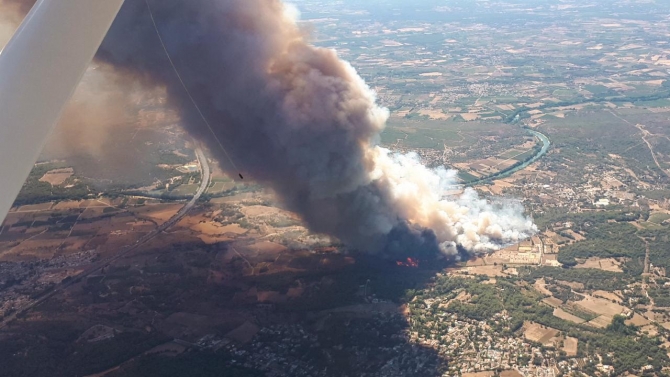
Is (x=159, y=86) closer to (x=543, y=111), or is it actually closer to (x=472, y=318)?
(x=472, y=318)

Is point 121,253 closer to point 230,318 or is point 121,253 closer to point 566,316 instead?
point 230,318

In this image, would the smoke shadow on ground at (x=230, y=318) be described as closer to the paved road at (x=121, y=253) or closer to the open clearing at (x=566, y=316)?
the paved road at (x=121, y=253)

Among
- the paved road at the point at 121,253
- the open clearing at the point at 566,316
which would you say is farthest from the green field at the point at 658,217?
the paved road at the point at 121,253

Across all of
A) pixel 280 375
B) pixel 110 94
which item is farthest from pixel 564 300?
pixel 110 94

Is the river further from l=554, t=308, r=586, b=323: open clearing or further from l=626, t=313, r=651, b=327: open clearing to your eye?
l=626, t=313, r=651, b=327: open clearing

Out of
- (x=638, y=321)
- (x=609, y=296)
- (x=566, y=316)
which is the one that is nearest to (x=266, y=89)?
(x=566, y=316)

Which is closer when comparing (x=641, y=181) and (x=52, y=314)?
(x=52, y=314)

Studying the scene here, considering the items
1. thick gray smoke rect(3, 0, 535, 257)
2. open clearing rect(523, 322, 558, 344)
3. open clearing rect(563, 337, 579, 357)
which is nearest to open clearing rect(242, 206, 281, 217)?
thick gray smoke rect(3, 0, 535, 257)
